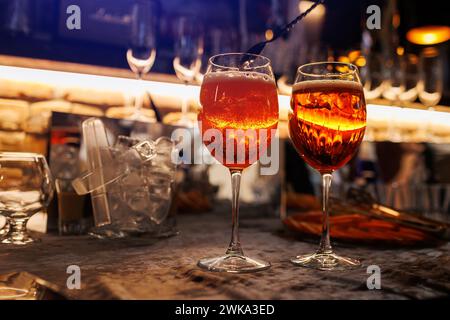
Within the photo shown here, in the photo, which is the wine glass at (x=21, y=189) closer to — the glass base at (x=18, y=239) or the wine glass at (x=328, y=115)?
the glass base at (x=18, y=239)

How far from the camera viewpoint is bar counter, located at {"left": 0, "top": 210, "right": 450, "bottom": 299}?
23.9 inches

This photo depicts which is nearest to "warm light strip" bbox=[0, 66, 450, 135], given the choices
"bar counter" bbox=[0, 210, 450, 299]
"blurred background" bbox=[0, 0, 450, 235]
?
"blurred background" bbox=[0, 0, 450, 235]

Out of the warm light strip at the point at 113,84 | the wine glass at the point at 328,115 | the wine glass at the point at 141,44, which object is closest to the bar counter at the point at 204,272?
the wine glass at the point at 328,115

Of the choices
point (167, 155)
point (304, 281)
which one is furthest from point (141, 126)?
point (304, 281)

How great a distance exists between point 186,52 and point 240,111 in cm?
91

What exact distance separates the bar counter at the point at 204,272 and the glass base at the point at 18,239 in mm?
31

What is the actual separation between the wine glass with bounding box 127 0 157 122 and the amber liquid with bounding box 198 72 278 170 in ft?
2.06

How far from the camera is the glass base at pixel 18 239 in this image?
103cm

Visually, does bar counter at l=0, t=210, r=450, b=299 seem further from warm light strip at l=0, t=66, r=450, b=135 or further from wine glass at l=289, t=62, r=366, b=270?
warm light strip at l=0, t=66, r=450, b=135

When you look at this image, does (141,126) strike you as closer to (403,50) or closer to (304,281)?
(304,281)

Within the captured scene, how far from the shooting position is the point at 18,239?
104cm

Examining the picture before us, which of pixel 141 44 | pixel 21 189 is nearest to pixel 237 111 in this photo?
pixel 21 189
